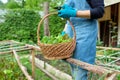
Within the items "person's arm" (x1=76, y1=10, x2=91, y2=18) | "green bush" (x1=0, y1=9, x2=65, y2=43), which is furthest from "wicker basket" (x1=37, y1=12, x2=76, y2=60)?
"green bush" (x1=0, y1=9, x2=65, y2=43)

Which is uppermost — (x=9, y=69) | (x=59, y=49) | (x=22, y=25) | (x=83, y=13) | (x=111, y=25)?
(x=83, y=13)

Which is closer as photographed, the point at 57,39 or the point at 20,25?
the point at 57,39

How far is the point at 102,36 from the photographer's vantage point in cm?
836

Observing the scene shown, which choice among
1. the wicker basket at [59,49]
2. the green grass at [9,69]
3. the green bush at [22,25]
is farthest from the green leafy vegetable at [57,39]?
the green bush at [22,25]

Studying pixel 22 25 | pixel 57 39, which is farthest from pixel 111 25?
pixel 57 39

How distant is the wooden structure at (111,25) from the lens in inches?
286

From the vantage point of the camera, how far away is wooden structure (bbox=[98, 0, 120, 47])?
7.27 meters

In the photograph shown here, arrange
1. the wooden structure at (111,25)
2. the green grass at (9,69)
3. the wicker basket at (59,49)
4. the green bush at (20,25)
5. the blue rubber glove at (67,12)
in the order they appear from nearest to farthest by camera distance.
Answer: the blue rubber glove at (67,12) < the wicker basket at (59,49) < the green grass at (9,69) < the wooden structure at (111,25) < the green bush at (20,25)

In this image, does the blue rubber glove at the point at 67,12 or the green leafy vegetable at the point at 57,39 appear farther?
the green leafy vegetable at the point at 57,39

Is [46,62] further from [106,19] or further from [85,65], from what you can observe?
[85,65]

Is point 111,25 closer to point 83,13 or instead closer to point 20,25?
point 20,25

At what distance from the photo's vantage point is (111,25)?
767 centimetres

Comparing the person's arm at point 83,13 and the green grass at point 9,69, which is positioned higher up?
the person's arm at point 83,13

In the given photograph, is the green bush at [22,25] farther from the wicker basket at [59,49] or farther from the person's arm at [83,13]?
the person's arm at [83,13]
